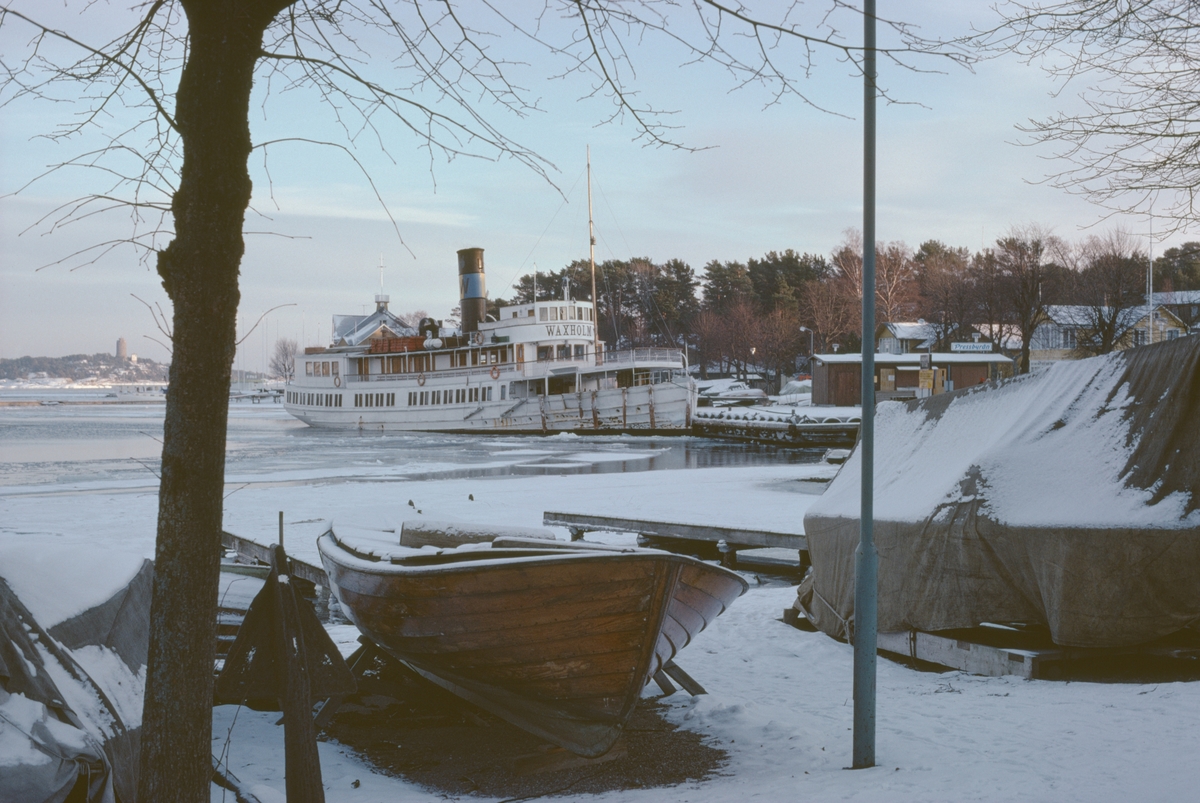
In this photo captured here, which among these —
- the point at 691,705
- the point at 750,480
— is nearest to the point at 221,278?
the point at 691,705

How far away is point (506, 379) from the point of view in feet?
178

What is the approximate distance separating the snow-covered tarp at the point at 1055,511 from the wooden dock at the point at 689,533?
2.59 m

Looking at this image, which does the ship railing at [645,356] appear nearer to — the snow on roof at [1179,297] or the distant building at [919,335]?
the distant building at [919,335]

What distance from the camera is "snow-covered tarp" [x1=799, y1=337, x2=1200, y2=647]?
6258mm

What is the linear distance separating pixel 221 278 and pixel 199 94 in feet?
2.08

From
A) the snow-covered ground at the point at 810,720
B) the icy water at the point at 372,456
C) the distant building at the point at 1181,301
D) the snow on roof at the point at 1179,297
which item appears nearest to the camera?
the snow-covered ground at the point at 810,720

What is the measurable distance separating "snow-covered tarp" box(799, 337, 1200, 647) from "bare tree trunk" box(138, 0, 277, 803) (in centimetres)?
561

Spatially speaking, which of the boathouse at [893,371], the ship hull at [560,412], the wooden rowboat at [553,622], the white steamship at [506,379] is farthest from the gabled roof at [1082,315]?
the wooden rowboat at [553,622]

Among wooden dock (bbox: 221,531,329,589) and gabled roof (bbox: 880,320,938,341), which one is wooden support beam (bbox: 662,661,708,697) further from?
gabled roof (bbox: 880,320,938,341)

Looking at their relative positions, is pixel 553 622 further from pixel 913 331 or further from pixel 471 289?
pixel 913 331

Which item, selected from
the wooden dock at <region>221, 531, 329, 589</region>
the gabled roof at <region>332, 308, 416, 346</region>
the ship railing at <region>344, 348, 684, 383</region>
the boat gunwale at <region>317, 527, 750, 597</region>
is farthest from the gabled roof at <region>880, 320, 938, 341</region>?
the boat gunwale at <region>317, 527, 750, 597</region>

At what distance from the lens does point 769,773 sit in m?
5.46

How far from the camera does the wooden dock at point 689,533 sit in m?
11.3

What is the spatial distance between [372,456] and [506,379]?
20249mm
